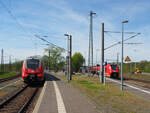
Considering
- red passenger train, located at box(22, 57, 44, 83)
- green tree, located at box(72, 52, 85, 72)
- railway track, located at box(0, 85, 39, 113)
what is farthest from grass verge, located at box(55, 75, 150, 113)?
green tree, located at box(72, 52, 85, 72)

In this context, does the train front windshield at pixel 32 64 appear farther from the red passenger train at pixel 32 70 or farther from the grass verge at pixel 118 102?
the grass verge at pixel 118 102

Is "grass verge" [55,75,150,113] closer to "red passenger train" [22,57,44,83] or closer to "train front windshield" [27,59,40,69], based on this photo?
"red passenger train" [22,57,44,83]

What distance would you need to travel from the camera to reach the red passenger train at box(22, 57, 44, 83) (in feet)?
71.6

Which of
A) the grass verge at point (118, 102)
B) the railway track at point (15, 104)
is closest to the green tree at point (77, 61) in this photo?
the grass verge at point (118, 102)

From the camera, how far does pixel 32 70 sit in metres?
22.0

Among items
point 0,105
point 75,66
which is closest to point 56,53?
point 75,66

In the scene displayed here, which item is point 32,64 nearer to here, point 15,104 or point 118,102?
point 15,104

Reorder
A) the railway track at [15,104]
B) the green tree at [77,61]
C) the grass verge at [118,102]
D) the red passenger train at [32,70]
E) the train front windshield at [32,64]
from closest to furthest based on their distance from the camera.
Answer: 1. the grass verge at [118,102]
2. the railway track at [15,104]
3. the red passenger train at [32,70]
4. the train front windshield at [32,64]
5. the green tree at [77,61]

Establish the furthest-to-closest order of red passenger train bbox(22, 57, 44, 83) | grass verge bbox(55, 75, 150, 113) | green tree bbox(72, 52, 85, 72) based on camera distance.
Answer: green tree bbox(72, 52, 85, 72) → red passenger train bbox(22, 57, 44, 83) → grass verge bbox(55, 75, 150, 113)

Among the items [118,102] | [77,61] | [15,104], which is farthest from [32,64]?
[77,61]

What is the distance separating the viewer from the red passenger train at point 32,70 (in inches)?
859

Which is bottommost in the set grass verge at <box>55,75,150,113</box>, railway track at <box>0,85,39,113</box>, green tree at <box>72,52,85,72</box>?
railway track at <box>0,85,39,113</box>

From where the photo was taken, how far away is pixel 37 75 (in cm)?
2216

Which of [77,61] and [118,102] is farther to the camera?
[77,61]
